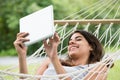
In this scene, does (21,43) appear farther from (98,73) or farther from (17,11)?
(17,11)

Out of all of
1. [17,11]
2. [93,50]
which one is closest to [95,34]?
[93,50]

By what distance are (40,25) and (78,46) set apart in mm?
272

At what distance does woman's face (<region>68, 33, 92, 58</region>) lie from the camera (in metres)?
1.98

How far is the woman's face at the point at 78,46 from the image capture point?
1.98 meters

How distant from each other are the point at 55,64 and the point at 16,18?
11.7 feet

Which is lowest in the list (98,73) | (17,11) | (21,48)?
(98,73)

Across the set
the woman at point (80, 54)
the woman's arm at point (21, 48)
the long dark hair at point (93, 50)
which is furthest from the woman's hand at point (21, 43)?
the long dark hair at point (93, 50)

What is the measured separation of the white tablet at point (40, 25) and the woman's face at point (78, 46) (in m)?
0.25

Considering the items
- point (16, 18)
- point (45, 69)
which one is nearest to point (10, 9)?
point (16, 18)

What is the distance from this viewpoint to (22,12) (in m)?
5.25

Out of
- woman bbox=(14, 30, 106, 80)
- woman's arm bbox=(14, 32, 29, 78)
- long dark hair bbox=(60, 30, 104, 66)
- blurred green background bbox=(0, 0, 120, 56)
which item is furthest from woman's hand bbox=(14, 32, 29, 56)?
blurred green background bbox=(0, 0, 120, 56)

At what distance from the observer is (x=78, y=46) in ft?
6.55

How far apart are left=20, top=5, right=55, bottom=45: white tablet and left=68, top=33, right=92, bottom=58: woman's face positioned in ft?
0.82

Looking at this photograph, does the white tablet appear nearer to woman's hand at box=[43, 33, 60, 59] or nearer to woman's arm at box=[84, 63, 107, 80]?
woman's hand at box=[43, 33, 60, 59]
